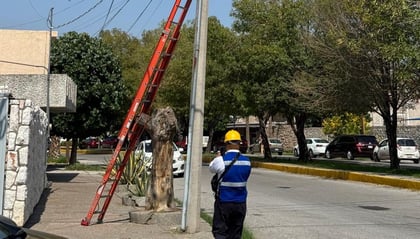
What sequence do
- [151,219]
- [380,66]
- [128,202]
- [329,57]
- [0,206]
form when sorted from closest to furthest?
[0,206], [151,219], [128,202], [380,66], [329,57]

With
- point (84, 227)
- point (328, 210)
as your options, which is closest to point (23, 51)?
point (84, 227)

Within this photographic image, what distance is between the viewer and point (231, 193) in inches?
262

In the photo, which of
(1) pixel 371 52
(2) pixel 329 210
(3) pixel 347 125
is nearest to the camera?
(2) pixel 329 210

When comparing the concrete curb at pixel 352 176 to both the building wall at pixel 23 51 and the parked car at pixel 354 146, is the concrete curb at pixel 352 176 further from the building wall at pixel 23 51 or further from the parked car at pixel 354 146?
the building wall at pixel 23 51

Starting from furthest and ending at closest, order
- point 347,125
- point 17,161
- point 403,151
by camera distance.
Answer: point 347,125 < point 403,151 < point 17,161

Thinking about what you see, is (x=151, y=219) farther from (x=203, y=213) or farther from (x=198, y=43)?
(x=198, y=43)

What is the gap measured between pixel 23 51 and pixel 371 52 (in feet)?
50.4

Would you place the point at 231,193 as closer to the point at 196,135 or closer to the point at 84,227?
the point at 196,135

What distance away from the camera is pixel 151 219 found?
1012cm

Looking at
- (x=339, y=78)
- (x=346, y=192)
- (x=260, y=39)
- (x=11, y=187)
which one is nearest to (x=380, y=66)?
(x=339, y=78)

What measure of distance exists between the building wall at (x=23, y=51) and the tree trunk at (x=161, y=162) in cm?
1618

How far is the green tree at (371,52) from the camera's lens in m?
17.0

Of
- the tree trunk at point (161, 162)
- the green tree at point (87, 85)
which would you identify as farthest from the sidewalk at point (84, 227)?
the green tree at point (87, 85)

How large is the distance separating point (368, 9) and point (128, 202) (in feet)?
32.2
